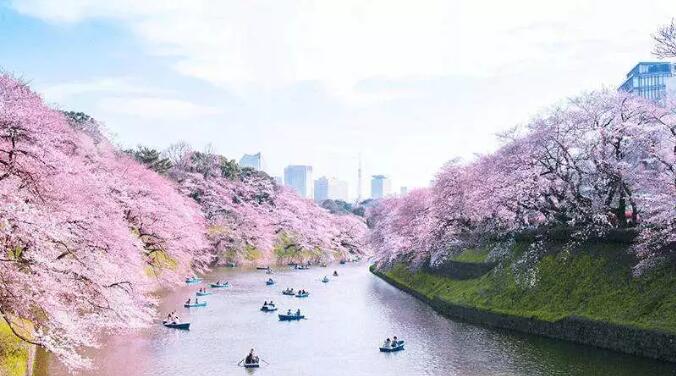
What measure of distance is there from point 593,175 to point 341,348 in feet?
60.3

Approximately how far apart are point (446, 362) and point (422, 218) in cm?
3426

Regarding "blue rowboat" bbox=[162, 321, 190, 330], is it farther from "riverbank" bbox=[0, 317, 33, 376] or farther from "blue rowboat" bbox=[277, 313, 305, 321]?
"riverbank" bbox=[0, 317, 33, 376]

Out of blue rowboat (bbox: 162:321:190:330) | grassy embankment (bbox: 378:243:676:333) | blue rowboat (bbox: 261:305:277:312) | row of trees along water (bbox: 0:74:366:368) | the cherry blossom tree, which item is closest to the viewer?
the cherry blossom tree

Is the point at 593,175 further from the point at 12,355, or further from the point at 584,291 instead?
the point at 12,355

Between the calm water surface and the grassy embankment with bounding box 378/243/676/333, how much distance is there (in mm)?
2050

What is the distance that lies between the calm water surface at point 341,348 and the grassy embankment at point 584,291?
6.73ft

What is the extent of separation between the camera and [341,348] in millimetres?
34688

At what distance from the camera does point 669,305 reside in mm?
29344

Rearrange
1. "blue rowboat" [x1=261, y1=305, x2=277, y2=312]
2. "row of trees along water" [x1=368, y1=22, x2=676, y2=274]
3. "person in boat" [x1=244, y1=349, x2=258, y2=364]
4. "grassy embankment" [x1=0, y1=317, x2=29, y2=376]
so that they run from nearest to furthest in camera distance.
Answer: "grassy embankment" [x1=0, y1=317, x2=29, y2=376]
"person in boat" [x1=244, y1=349, x2=258, y2=364]
"row of trees along water" [x1=368, y1=22, x2=676, y2=274]
"blue rowboat" [x1=261, y1=305, x2=277, y2=312]

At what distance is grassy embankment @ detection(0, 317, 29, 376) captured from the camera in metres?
21.9

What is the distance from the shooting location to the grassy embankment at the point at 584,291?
3039cm

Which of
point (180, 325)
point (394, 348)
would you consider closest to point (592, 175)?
point (394, 348)

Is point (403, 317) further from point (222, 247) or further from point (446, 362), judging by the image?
point (222, 247)

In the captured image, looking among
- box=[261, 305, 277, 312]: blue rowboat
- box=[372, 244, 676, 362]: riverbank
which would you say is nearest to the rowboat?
box=[261, 305, 277, 312]: blue rowboat
